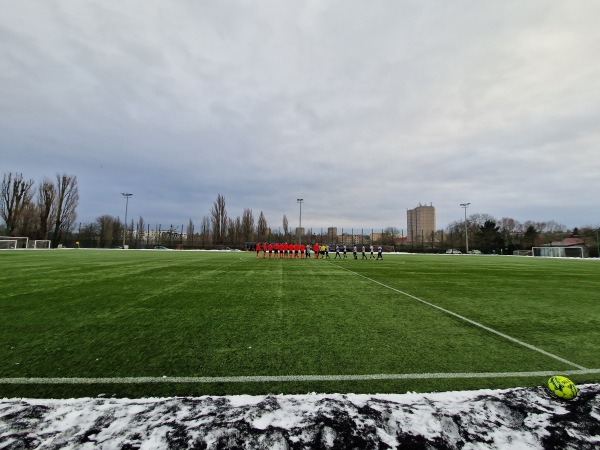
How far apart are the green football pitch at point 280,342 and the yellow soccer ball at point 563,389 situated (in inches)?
21.2

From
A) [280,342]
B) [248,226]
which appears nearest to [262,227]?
[248,226]

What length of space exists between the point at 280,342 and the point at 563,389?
9.19 ft

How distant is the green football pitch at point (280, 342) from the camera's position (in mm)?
2898

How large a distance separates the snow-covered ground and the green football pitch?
56 cm

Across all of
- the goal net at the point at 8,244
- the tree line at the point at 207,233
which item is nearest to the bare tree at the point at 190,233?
the tree line at the point at 207,233

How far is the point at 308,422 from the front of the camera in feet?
6.36

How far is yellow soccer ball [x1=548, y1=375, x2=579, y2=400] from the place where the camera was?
90.0 inches

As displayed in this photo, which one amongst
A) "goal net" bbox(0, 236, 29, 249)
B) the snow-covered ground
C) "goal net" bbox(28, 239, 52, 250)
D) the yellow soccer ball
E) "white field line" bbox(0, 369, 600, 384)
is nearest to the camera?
the snow-covered ground

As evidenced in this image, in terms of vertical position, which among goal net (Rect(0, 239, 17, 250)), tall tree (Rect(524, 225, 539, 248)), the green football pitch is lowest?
the green football pitch

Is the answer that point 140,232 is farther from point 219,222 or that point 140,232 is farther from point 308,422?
point 308,422

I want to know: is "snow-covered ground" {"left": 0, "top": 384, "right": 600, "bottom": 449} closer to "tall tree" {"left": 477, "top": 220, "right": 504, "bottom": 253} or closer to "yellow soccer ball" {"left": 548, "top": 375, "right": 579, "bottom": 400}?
"yellow soccer ball" {"left": 548, "top": 375, "right": 579, "bottom": 400}

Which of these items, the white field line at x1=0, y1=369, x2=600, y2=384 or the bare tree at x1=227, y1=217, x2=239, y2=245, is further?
the bare tree at x1=227, y1=217, x2=239, y2=245

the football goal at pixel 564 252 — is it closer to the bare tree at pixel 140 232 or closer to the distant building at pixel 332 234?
the distant building at pixel 332 234

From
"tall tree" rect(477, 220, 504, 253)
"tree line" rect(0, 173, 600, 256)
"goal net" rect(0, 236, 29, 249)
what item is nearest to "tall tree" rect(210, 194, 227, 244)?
"tree line" rect(0, 173, 600, 256)
